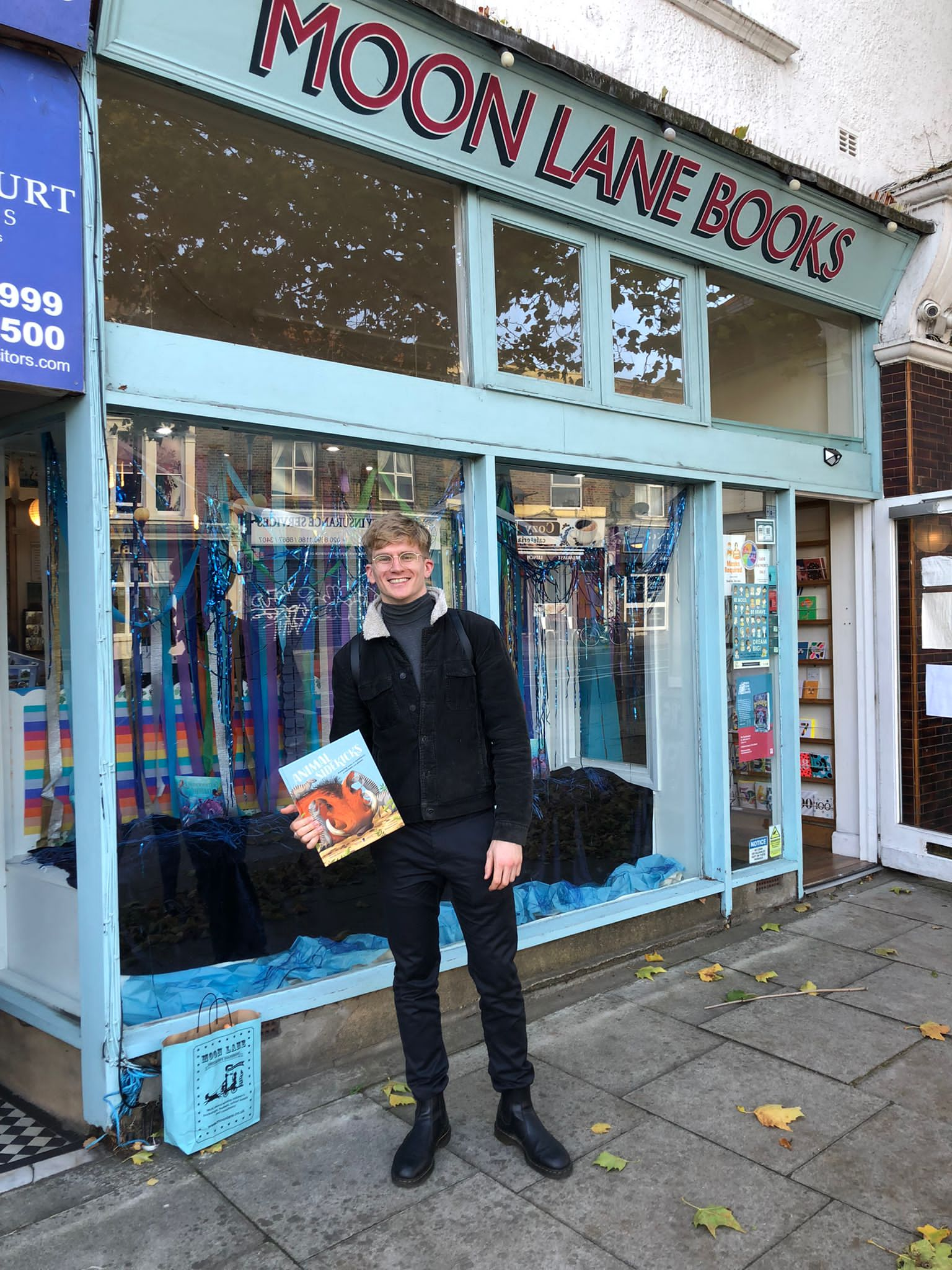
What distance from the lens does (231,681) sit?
13.3 ft

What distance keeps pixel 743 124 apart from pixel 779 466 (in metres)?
2.09

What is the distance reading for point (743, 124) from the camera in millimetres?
5578

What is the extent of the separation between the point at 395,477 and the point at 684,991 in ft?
9.53

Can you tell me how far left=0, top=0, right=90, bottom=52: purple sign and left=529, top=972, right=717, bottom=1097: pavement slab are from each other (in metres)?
4.22

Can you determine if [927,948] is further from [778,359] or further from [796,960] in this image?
[778,359]

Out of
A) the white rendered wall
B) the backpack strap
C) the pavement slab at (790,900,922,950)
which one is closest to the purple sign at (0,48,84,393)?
the backpack strap

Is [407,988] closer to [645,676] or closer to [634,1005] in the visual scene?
[634,1005]

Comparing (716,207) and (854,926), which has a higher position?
(716,207)

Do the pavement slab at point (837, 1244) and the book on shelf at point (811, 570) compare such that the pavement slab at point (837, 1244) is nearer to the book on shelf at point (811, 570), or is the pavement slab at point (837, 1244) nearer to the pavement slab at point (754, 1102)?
the pavement slab at point (754, 1102)

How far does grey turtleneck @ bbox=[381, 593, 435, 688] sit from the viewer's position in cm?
308

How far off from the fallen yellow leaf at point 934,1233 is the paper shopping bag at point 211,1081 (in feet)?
7.28

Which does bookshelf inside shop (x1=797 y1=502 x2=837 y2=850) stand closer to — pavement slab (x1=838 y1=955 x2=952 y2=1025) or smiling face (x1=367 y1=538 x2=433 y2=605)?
pavement slab (x1=838 y1=955 x2=952 y2=1025)

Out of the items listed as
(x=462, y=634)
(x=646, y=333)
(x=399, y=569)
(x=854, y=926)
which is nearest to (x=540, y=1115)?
(x=462, y=634)

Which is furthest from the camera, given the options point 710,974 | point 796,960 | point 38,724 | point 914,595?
point 914,595
